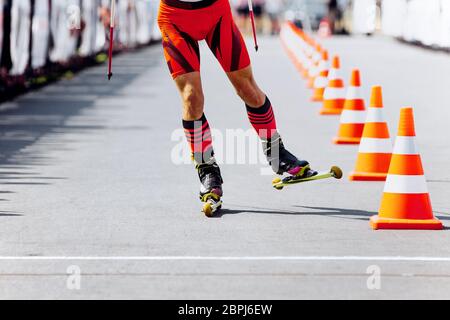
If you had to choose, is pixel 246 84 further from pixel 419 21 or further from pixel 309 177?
pixel 419 21

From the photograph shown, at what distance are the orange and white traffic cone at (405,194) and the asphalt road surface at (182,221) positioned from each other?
15 centimetres

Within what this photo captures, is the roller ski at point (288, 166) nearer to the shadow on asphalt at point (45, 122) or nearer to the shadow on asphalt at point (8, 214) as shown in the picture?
the shadow on asphalt at point (8, 214)

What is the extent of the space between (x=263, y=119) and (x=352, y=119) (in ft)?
14.5

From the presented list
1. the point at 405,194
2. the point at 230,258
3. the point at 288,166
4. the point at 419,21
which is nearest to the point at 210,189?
the point at 288,166

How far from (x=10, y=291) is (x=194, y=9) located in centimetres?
311

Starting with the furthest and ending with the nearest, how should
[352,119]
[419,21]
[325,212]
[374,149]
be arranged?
[419,21]
[352,119]
[374,149]
[325,212]

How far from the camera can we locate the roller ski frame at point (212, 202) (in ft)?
28.8

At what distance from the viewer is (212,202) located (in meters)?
8.90

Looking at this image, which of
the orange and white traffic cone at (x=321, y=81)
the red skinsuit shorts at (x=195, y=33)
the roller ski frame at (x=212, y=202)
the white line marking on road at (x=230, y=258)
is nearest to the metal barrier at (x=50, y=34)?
the orange and white traffic cone at (x=321, y=81)

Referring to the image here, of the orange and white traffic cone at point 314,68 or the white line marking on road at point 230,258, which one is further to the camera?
the orange and white traffic cone at point 314,68

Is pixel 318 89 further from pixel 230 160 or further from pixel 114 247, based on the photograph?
pixel 114 247

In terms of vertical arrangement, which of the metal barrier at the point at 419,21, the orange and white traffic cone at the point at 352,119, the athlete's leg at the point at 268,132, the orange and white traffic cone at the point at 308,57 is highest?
the athlete's leg at the point at 268,132

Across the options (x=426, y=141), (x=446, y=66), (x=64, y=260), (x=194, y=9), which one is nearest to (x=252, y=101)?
(x=194, y=9)

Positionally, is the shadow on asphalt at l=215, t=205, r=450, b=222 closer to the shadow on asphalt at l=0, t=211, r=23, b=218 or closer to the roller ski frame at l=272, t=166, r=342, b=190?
the roller ski frame at l=272, t=166, r=342, b=190
